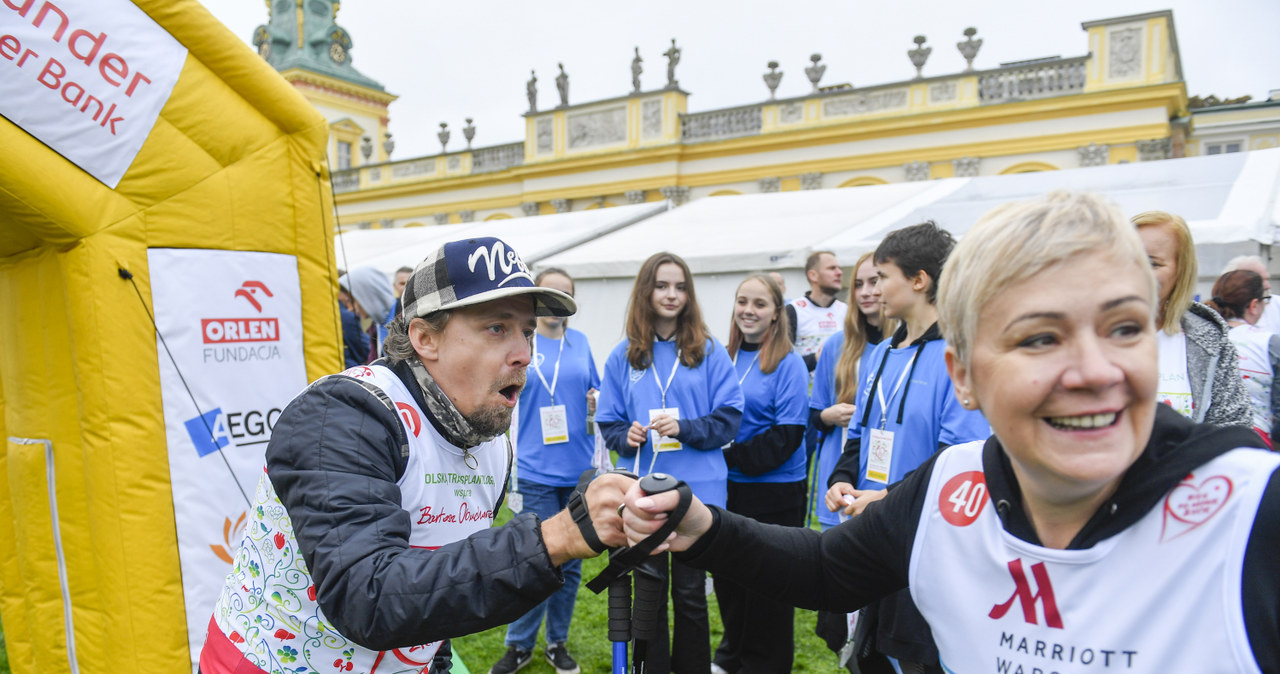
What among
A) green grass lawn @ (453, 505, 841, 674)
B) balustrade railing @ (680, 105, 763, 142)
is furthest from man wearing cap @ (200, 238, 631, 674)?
balustrade railing @ (680, 105, 763, 142)

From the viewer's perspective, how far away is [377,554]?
146cm

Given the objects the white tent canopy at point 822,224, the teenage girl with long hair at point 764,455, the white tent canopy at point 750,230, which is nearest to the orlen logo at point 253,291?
the teenage girl with long hair at point 764,455

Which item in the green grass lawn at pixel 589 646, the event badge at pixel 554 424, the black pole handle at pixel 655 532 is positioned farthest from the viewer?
the event badge at pixel 554 424

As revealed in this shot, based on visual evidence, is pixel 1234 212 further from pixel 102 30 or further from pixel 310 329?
pixel 102 30

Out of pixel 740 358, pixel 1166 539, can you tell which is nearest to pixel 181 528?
pixel 740 358

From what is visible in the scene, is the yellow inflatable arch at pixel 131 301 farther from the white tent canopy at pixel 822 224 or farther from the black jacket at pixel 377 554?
the white tent canopy at pixel 822 224

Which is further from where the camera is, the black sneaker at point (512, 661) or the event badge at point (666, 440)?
the black sneaker at point (512, 661)

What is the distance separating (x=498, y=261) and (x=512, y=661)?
301 cm

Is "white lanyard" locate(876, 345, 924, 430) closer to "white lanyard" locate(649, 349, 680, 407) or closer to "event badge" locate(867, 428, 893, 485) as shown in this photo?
"event badge" locate(867, 428, 893, 485)

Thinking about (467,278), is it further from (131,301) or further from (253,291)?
(253,291)

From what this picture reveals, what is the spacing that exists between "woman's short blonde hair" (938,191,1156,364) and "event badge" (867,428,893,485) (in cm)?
198

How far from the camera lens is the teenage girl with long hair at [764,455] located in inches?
160

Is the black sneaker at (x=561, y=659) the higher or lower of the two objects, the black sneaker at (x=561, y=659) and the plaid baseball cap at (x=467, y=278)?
the lower

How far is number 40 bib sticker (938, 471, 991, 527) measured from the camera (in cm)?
141
